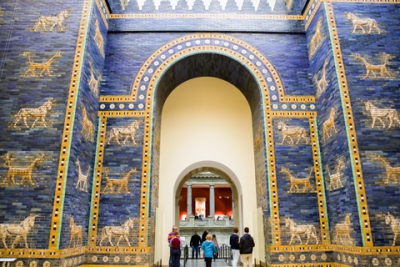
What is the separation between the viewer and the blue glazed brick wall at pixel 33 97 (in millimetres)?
6785

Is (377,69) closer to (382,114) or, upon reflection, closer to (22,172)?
(382,114)

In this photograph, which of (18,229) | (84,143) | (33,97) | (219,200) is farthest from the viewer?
(219,200)

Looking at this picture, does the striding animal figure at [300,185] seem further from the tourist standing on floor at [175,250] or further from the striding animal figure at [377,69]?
the tourist standing on floor at [175,250]

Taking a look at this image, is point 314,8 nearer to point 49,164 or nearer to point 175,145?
point 175,145

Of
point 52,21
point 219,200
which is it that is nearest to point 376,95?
point 52,21

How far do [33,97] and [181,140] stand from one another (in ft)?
17.4

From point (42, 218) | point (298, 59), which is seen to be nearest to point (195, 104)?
point (298, 59)

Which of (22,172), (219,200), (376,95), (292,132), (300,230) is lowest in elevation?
(300,230)

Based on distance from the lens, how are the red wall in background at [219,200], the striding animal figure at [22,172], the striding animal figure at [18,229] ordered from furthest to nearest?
the red wall in background at [219,200]
the striding animal figure at [22,172]
the striding animal figure at [18,229]

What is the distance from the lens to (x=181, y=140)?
11.5 m

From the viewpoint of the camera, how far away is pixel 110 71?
382 inches

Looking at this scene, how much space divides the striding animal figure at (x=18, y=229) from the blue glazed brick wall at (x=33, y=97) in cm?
8

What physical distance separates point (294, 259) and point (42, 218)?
621 centimetres

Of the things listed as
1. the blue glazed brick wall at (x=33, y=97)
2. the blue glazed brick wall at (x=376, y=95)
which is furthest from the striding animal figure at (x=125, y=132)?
the blue glazed brick wall at (x=376, y=95)
